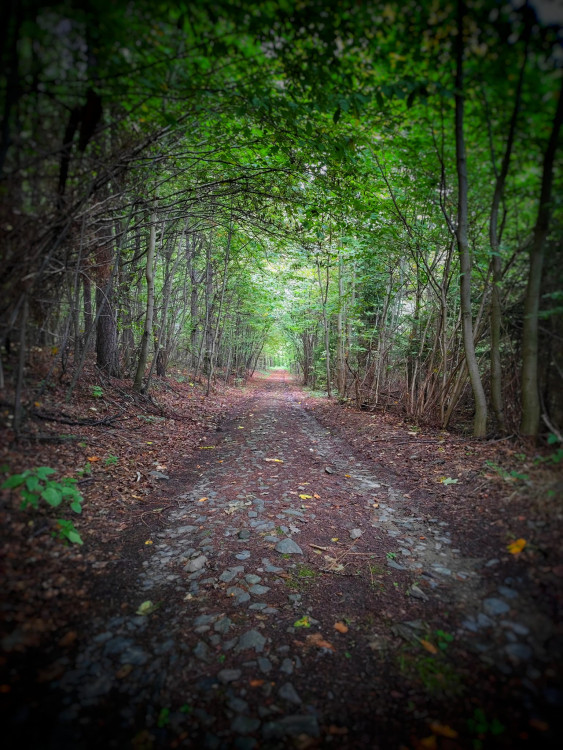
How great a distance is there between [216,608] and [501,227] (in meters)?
5.14

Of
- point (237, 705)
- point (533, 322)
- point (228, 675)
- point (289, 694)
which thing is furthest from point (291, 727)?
point (533, 322)

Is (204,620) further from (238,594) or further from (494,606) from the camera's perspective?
(494,606)

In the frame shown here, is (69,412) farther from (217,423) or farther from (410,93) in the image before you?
A: (410,93)

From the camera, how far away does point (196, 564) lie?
2.92 metres

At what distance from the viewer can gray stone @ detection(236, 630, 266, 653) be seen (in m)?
2.13

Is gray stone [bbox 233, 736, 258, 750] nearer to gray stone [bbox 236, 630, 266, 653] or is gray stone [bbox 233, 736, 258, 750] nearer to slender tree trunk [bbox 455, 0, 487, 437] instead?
gray stone [bbox 236, 630, 266, 653]

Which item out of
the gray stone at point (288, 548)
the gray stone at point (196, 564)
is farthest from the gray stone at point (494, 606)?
the gray stone at point (196, 564)

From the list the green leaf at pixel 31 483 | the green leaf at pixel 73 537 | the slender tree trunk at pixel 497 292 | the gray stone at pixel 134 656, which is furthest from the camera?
the slender tree trunk at pixel 497 292

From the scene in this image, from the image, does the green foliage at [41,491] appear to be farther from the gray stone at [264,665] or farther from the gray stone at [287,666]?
the gray stone at [287,666]

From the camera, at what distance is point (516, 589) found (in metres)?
2.29

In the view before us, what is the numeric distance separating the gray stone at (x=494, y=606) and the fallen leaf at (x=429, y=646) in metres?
0.48

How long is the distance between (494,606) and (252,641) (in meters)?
1.71

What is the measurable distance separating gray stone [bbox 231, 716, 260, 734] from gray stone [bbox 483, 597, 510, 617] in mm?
1679

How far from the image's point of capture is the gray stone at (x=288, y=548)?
3.12 metres
